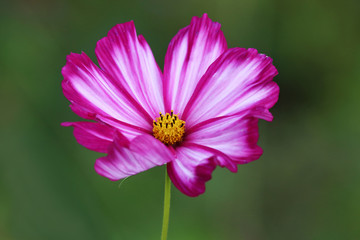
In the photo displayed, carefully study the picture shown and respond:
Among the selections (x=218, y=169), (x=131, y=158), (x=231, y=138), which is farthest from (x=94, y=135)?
(x=218, y=169)

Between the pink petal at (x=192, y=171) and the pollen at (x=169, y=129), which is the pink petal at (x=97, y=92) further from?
the pink petal at (x=192, y=171)

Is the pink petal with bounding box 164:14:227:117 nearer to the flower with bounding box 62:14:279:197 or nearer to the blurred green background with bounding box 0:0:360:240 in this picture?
the flower with bounding box 62:14:279:197

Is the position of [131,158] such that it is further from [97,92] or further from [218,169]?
[218,169]

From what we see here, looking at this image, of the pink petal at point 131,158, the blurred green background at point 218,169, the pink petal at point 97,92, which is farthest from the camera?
the blurred green background at point 218,169

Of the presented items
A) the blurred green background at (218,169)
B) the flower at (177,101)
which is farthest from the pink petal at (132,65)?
the blurred green background at (218,169)

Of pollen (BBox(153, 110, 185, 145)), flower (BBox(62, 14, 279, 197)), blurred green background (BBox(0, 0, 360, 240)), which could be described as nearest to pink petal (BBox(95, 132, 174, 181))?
flower (BBox(62, 14, 279, 197))
